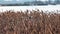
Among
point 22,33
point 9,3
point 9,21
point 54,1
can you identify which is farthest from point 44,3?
point 22,33

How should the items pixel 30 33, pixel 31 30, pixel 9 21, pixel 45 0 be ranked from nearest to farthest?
pixel 30 33
pixel 31 30
pixel 9 21
pixel 45 0

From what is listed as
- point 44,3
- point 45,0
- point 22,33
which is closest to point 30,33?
point 22,33

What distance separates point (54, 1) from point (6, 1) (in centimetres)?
336

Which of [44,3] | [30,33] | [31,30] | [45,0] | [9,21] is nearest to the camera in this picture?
[30,33]

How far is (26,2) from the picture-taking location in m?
17.3

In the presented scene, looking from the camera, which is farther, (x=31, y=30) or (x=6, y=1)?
(x=6, y=1)

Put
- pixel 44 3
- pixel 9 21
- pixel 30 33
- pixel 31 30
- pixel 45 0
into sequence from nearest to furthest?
pixel 30 33
pixel 31 30
pixel 9 21
pixel 45 0
pixel 44 3

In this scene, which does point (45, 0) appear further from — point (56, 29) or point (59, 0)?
point (56, 29)

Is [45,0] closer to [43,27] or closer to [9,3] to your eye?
[9,3]

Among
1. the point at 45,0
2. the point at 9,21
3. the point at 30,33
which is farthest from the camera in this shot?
the point at 45,0

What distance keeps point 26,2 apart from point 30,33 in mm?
13579

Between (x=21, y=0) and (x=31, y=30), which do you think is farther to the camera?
(x=21, y=0)

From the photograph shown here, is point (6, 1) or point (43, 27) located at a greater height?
point (43, 27)

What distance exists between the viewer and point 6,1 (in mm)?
16453
